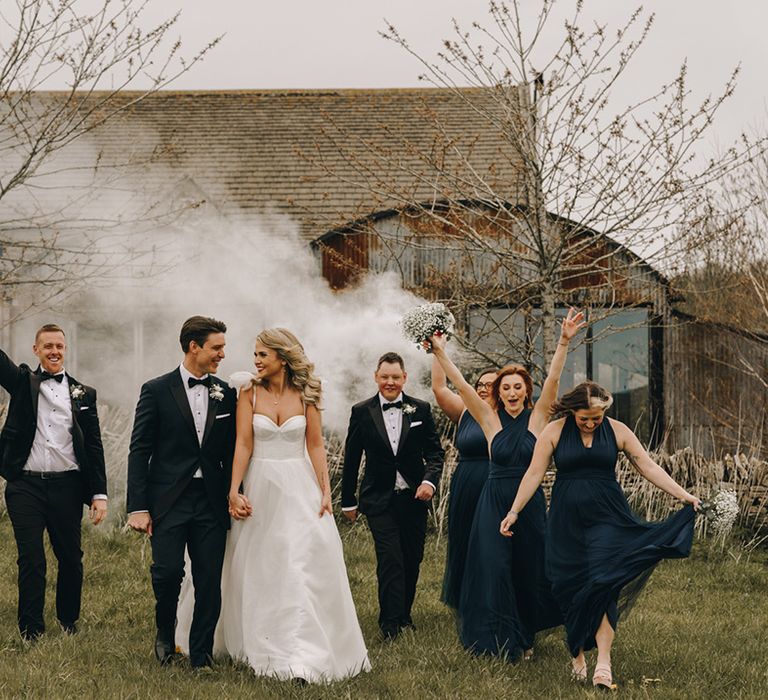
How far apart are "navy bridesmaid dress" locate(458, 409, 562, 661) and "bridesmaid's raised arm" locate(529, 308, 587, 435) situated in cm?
9

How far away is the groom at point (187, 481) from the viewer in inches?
263

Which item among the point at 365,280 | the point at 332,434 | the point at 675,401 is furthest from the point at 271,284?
the point at 675,401

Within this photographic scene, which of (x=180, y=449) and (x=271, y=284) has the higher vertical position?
(x=271, y=284)

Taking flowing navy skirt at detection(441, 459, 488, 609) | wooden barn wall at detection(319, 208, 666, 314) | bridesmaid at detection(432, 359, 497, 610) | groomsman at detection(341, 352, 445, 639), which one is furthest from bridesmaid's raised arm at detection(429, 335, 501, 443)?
wooden barn wall at detection(319, 208, 666, 314)

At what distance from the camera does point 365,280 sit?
1670 centimetres

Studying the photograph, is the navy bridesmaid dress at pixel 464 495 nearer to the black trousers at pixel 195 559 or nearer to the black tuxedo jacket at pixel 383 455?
the black tuxedo jacket at pixel 383 455

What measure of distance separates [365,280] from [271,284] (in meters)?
2.37

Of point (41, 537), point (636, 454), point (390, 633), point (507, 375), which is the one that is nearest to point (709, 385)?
point (507, 375)

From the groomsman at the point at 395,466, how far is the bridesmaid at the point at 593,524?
4.66 feet

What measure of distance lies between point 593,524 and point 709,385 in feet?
38.8

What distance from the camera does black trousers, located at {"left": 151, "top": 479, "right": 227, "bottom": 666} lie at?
262 inches

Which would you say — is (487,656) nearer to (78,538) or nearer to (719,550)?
(78,538)

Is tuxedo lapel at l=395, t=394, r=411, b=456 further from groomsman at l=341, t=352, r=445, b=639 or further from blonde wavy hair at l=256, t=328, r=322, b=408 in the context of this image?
blonde wavy hair at l=256, t=328, r=322, b=408

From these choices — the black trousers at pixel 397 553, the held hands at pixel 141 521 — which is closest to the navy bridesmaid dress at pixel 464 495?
the black trousers at pixel 397 553
